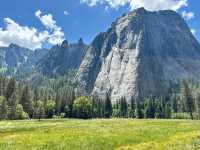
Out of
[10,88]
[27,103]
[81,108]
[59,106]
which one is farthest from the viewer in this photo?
[59,106]

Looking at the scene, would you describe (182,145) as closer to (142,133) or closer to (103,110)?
(142,133)

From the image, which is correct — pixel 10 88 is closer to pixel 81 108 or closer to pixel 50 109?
pixel 50 109

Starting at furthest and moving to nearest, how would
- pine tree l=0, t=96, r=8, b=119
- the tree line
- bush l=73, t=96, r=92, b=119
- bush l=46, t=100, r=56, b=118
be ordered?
bush l=73, t=96, r=92, b=119 → bush l=46, t=100, r=56, b=118 → the tree line → pine tree l=0, t=96, r=8, b=119

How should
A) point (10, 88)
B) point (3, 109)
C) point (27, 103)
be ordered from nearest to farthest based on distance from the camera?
point (3, 109) < point (10, 88) < point (27, 103)

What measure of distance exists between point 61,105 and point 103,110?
82.4 feet

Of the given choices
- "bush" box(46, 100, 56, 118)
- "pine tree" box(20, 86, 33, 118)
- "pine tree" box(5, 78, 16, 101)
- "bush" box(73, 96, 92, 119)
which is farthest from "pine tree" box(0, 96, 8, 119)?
"bush" box(73, 96, 92, 119)

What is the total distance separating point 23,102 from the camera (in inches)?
6452

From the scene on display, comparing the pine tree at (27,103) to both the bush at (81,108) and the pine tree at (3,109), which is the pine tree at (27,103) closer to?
the bush at (81,108)

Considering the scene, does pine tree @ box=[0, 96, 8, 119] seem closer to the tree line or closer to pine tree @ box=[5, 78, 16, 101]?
the tree line

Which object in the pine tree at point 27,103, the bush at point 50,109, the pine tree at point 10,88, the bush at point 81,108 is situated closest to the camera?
the pine tree at point 10,88

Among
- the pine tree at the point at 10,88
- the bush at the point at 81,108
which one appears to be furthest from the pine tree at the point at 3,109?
the bush at the point at 81,108

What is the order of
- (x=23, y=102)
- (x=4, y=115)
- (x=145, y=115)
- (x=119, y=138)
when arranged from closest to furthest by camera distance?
(x=119, y=138), (x=4, y=115), (x=23, y=102), (x=145, y=115)

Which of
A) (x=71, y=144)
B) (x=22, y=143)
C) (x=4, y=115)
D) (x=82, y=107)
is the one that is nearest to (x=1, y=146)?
(x=22, y=143)

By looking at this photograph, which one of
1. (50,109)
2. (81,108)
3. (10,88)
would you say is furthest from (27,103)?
(81,108)
